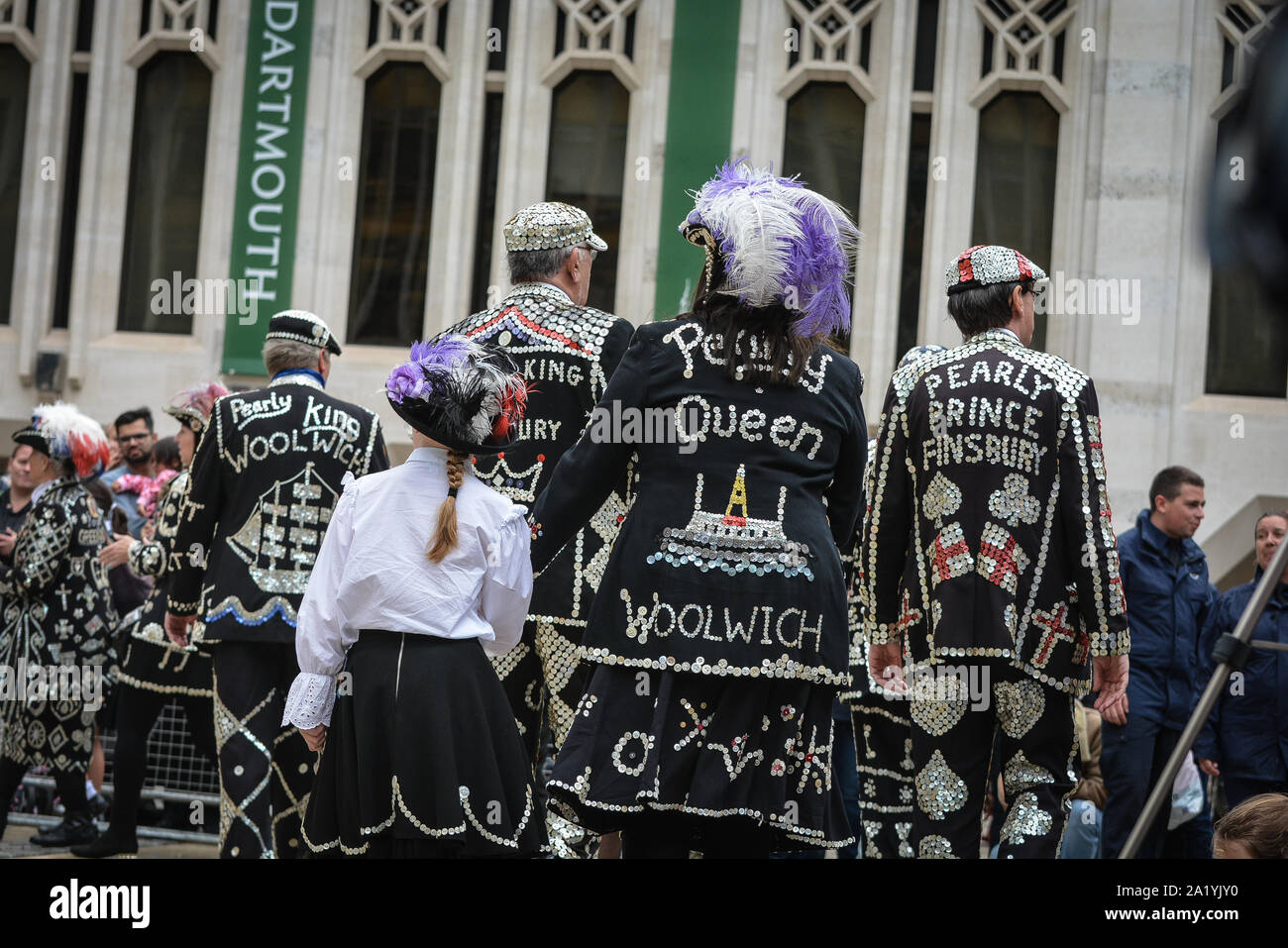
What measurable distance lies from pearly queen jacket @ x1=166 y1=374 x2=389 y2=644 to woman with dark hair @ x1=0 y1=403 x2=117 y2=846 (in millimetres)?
2018

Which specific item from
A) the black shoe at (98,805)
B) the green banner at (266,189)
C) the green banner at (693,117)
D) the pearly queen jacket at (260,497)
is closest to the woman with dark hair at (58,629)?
the black shoe at (98,805)

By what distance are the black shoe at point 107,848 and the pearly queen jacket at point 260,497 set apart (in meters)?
1.76

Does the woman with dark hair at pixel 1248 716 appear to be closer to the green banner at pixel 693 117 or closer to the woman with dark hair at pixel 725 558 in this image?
the woman with dark hair at pixel 725 558

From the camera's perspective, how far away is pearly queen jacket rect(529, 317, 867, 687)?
4484 mm

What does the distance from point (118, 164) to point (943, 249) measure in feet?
25.4

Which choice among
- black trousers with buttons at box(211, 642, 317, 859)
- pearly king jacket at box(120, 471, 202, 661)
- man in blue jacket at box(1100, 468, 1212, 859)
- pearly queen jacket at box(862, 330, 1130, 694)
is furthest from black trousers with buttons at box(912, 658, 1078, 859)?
pearly king jacket at box(120, 471, 202, 661)

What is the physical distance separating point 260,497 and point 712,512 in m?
2.83

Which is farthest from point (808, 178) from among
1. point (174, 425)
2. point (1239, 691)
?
point (1239, 691)

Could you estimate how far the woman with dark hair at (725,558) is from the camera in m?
4.47

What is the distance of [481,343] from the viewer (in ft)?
19.9
